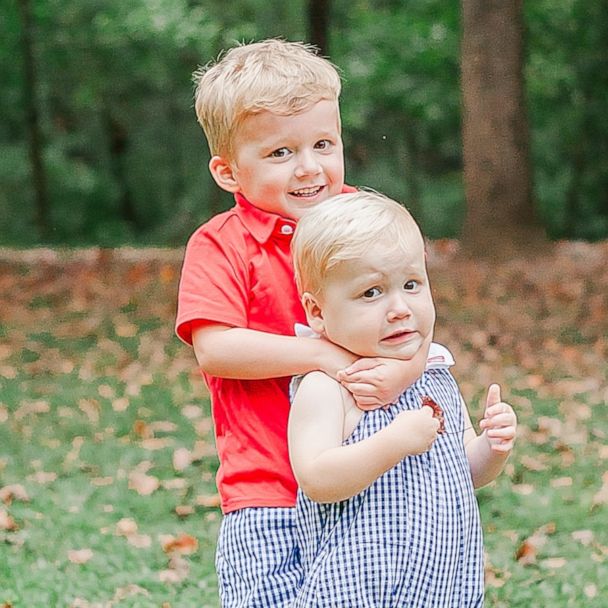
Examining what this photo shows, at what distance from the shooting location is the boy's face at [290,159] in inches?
104

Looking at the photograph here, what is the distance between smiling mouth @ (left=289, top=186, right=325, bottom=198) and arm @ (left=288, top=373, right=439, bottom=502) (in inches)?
15.7

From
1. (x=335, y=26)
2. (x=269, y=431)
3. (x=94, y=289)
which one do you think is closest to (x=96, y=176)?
(x=335, y=26)

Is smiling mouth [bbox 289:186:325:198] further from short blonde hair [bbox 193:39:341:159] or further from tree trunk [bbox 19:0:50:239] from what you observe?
tree trunk [bbox 19:0:50:239]

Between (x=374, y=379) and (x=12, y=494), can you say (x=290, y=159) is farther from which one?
(x=12, y=494)

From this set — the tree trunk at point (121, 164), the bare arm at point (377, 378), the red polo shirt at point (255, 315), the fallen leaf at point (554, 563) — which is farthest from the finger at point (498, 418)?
the tree trunk at point (121, 164)

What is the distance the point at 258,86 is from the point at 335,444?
29.3 inches

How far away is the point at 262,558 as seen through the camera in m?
2.67

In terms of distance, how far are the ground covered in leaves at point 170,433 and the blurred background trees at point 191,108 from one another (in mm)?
6654

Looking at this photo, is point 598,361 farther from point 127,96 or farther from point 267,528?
point 127,96

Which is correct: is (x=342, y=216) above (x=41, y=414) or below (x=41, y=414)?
above

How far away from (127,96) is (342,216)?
24822 millimetres

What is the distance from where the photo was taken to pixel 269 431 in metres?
2.72

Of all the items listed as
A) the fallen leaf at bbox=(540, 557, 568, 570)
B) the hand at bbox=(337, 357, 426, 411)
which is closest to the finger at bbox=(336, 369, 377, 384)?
the hand at bbox=(337, 357, 426, 411)

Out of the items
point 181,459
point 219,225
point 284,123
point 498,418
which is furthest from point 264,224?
point 181,459
